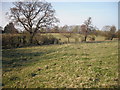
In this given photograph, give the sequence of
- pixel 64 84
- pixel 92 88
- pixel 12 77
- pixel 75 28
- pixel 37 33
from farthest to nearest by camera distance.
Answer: pixel 75 28
pixel 37 33
pixel 12 77
pixel 64 84
pixel 92 88

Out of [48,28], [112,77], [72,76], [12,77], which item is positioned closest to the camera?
[112,77]

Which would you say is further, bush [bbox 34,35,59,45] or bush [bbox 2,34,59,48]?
bush [bbox 34,35,59,45]

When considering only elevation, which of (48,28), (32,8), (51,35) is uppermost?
(32,8)

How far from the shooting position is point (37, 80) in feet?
15.3

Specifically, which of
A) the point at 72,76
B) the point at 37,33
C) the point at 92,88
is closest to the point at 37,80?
the point at 72,76

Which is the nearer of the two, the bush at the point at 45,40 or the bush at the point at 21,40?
the bush at the point at 21,40

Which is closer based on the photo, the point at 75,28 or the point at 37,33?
the point at 37,33

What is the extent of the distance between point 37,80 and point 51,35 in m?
17.4

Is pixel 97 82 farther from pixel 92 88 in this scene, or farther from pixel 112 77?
pixel 112 77

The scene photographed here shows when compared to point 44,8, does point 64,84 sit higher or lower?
lower

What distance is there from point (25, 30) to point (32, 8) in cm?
456

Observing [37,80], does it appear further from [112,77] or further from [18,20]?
[18,20]

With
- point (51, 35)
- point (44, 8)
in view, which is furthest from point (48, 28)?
point (44, 8)

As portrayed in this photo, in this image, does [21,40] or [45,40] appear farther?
[45,40]
